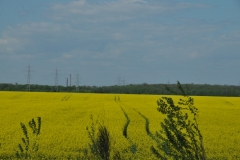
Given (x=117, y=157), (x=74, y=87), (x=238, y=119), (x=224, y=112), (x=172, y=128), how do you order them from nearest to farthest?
(x=117, y=157) → (x=172, y=128) → (x=238, y=119) → (x=224, y=112) → (x=74, y=87)

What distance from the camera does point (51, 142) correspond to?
14750 mm

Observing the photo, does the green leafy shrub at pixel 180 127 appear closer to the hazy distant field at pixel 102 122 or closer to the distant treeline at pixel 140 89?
the hazy distant field at pixel 102 122

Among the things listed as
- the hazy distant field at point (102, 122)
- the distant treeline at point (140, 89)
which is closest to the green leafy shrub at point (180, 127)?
the hazy distant field at point (102, 122)

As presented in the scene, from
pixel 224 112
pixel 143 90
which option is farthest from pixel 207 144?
pixel 143 90

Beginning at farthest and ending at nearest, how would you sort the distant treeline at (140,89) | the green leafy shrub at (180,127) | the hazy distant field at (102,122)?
the distant treeline at (140,89), the hazy distant field at (102,122), the green leafy shrub at (180,127)

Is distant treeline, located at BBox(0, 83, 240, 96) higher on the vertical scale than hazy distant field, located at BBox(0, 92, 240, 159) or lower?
higher

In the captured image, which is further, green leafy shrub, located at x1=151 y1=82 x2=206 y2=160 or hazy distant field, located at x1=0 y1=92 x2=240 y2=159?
hazy distant field, located at x1=0 y1=92 x2=240 y2=159

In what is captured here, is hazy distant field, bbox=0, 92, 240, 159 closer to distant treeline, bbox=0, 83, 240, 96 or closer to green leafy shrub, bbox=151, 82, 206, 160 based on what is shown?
green leafy shrub, bbox=151, 82, 206, 160

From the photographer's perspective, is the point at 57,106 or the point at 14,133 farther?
the point at 57,106

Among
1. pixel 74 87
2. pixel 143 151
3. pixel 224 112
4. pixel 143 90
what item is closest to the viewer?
pixel 143 151

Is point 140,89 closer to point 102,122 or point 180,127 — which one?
point 102,122

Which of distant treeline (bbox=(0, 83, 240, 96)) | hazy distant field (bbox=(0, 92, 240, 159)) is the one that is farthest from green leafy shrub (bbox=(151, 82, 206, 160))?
distant treeline (bbox=(0, 83, 240, 96))

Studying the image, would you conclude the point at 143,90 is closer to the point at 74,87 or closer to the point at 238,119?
the point at 74,87

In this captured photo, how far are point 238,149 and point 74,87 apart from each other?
209 feet
